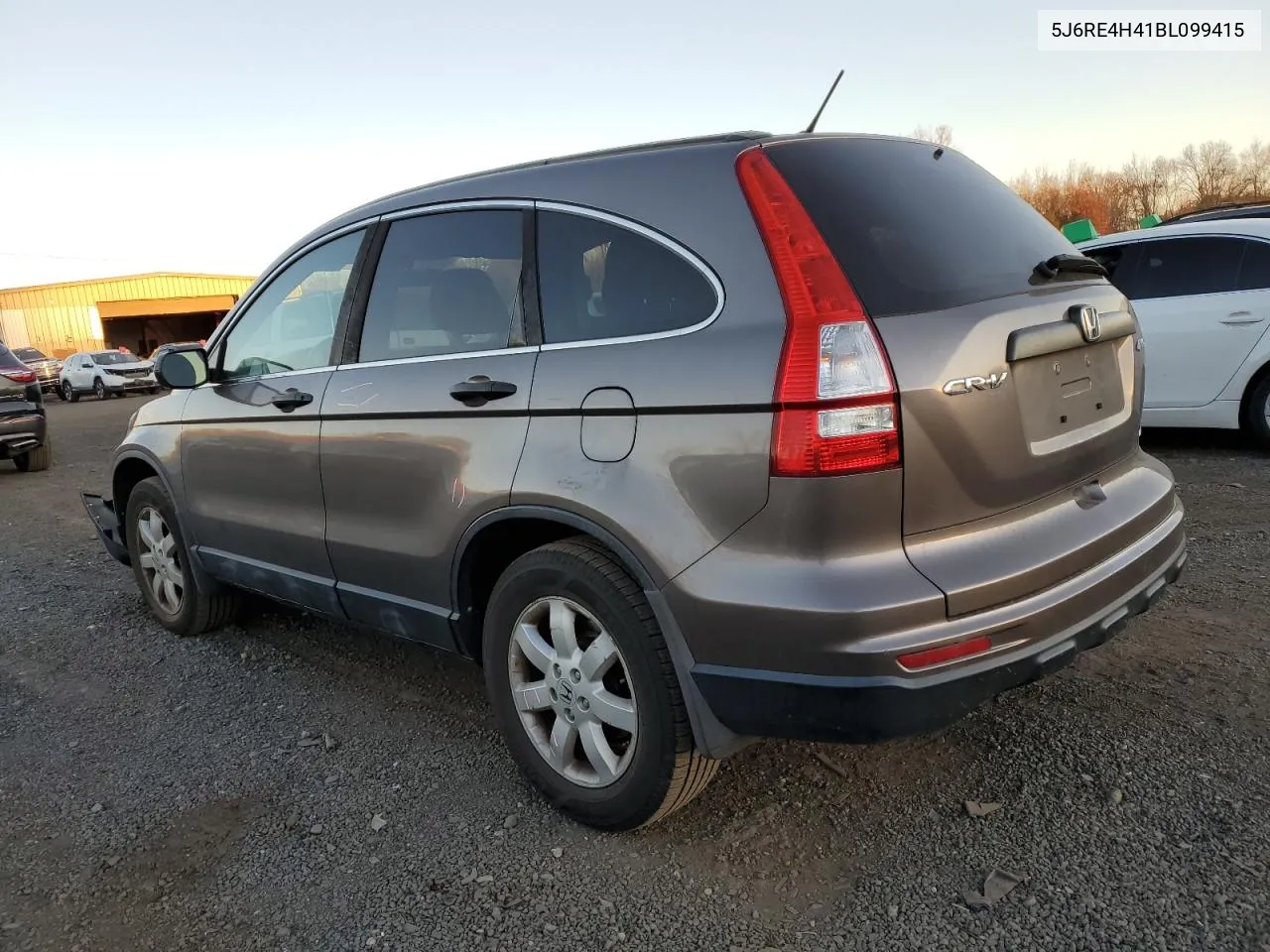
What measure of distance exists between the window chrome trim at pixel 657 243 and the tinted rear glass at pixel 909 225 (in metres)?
0.28

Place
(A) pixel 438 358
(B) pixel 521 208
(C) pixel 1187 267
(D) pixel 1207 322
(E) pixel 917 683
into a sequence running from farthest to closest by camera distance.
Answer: (C) pixel 1187 267 → (D) pixel 1207 322 → (A) pixel 438 358 → (B) pixel 521 208 → (E) pixel 917 683

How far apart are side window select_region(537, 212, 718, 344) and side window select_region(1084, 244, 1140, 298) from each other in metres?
5.67

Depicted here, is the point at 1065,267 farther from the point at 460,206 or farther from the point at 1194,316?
the point at 1194,316

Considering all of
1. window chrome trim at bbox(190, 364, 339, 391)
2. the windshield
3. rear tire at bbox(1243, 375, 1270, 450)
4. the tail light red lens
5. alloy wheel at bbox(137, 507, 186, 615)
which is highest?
window chrome trim at bbox(190, 364, 339, 391)

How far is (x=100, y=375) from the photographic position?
29422 millimetres

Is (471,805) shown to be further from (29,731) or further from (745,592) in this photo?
(29,731)

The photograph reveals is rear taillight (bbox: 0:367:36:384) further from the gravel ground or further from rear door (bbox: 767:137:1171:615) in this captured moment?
rear door (bbox: 767:137:1171:615)

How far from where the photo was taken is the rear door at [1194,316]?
634 centimetres

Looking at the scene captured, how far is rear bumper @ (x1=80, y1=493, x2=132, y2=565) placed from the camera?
4750 millimetres

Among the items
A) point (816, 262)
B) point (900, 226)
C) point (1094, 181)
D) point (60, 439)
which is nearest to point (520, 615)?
point (816, 262)

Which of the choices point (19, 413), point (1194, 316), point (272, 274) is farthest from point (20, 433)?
point (1194, 316)

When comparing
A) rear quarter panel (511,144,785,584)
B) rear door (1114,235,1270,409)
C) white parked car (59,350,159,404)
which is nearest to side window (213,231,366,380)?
rear quarter panel (511,144,785,584)

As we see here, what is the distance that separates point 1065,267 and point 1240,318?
486 centimetres

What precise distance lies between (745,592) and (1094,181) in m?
53.2
